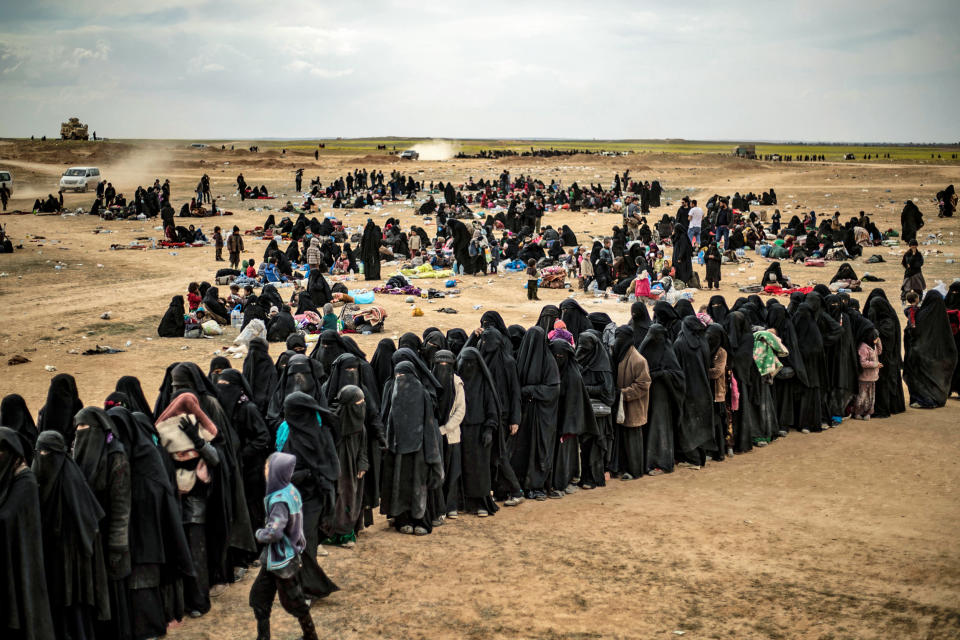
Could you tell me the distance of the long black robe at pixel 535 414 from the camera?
22.4 feet

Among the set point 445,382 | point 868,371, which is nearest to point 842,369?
point 868,371

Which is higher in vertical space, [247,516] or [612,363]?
[612,363]

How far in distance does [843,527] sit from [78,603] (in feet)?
16.3

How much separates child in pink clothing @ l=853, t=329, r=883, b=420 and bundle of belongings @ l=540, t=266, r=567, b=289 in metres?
9.35

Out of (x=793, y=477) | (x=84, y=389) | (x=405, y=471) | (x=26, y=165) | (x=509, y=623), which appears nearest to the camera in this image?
(x=509, y=623)

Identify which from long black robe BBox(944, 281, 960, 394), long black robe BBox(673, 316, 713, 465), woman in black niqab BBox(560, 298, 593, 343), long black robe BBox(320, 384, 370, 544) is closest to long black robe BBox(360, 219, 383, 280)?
woman in black niqab BBox(560, 298, 593, 343)

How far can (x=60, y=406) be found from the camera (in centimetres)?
532

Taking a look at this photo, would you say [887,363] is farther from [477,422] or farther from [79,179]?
[79,179]

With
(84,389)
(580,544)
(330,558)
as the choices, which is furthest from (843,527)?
(84,389)

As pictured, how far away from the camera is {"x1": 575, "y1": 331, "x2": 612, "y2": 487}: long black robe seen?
7129 mm

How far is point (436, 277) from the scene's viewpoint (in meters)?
19.1

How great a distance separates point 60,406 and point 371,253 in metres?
13.4

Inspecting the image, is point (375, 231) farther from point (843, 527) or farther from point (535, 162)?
point (535, 162)

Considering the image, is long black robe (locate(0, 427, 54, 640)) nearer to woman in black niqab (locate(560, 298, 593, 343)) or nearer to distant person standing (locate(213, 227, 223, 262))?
woman in black niqab (locate(560, 298, 593, 343))
